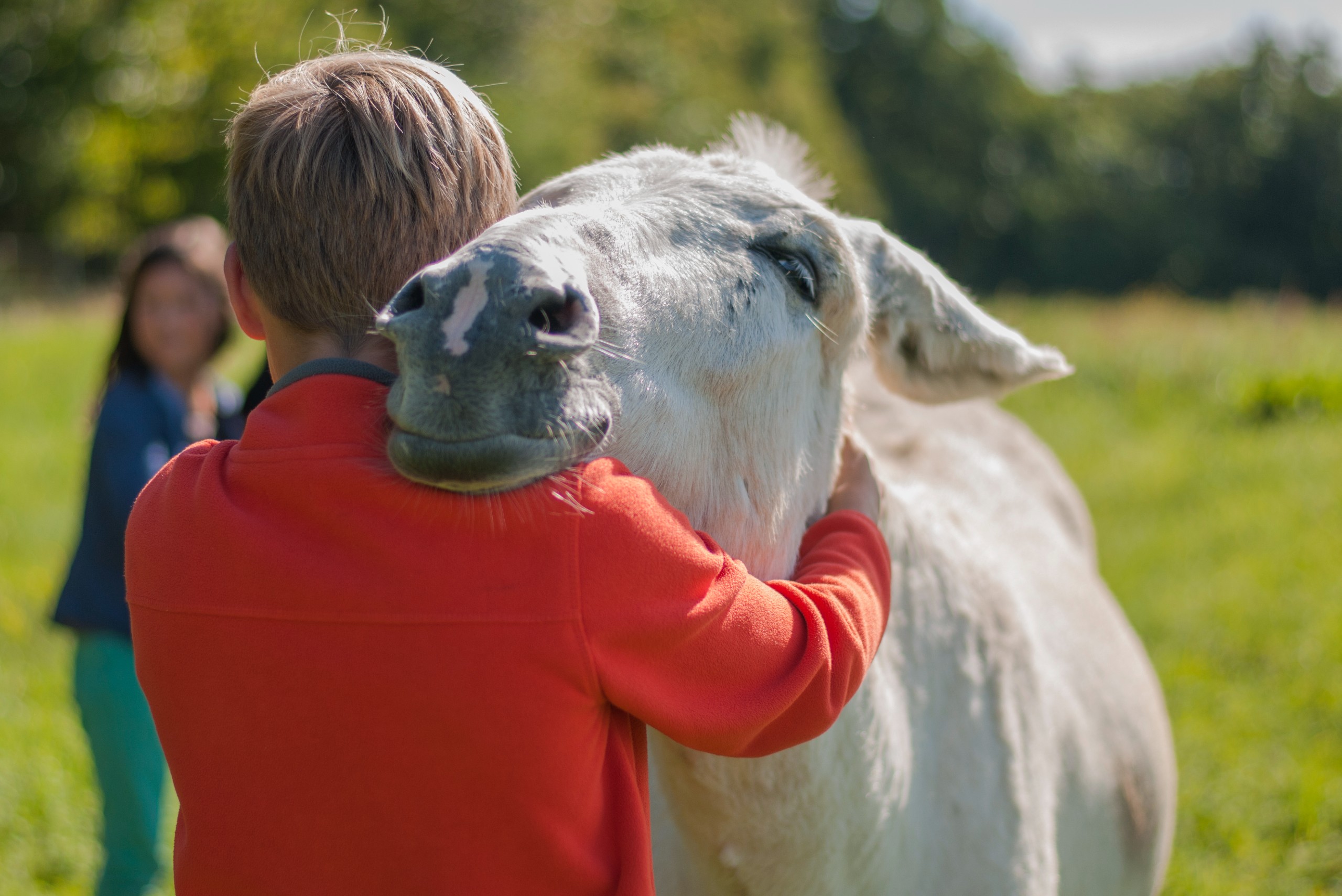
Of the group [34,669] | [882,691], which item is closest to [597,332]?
[882,691]

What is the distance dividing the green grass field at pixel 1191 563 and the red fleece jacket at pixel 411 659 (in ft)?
10.6

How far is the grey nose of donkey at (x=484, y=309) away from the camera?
1.20 m

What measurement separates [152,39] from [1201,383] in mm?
26168

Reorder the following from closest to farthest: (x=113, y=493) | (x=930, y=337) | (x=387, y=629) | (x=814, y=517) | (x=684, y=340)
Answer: (x=387, y=629), (x=684, y=340), (x=814, y=517), (x=930, y=337), (x=113, y=493)

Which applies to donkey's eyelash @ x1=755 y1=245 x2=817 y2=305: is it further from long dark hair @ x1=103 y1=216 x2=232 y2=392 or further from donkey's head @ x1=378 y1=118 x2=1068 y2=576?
Answer: long dark hair @ x1=103 y1=216 x2=232 y2=392

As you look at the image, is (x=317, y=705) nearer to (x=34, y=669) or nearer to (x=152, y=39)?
(x=34, y=669)

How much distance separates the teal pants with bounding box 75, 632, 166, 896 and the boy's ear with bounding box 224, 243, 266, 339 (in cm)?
214

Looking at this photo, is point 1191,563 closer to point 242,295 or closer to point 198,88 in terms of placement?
point 242,295

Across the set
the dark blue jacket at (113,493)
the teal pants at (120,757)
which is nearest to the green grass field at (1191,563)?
the teal pants at (120,757)

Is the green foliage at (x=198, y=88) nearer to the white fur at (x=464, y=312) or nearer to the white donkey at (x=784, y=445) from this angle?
the white donkey at (x=784, y=445)

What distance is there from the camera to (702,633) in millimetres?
1409

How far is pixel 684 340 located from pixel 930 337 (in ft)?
2.80

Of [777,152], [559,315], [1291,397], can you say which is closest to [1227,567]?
[1291,397]

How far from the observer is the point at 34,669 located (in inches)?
212
